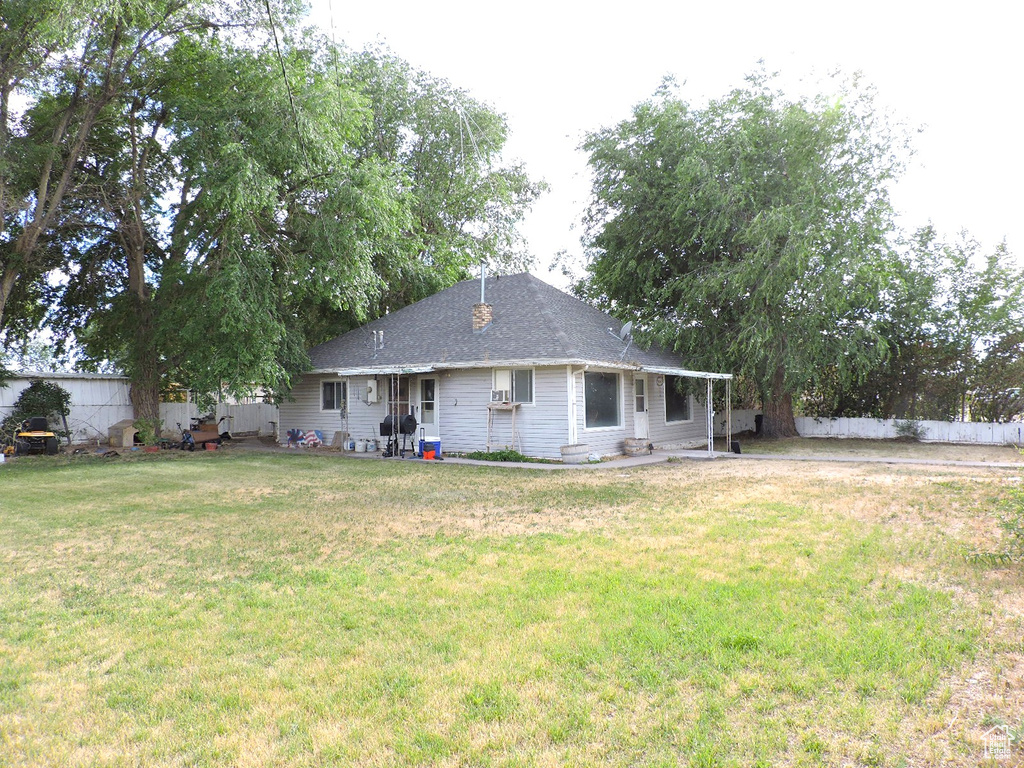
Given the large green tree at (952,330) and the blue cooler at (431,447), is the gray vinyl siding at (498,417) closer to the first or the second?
the blue cooler at (431,447)

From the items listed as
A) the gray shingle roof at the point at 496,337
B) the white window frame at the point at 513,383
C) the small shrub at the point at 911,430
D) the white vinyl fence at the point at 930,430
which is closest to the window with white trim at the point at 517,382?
the white window frame at the point at 513,383

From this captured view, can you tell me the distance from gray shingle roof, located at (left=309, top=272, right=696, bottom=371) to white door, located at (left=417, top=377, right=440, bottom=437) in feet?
2.28

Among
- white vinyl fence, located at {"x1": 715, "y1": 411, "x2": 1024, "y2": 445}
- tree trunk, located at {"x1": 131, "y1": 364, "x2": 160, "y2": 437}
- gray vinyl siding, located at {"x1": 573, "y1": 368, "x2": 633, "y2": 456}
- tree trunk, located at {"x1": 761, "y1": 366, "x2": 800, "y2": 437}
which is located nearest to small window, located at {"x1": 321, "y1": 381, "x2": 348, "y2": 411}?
tree trunk, located at {"x1": 131, "y1": 364, "x2": 160, "y2": 437}

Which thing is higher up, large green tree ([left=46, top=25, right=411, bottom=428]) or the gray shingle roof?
large green tree ([left=46, top=25, right=411, bottom=428])

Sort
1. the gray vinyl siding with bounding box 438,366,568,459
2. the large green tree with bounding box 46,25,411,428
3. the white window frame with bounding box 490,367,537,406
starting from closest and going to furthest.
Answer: the gray vinyl siding with bounding box 438,366,568,459, the white window frame with bounding box 490,367,537,406, the large green tree with bounding box 46,25,411,428

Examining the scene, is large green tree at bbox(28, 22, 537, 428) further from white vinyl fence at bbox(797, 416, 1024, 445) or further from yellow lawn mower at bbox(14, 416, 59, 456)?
white vinyl fence at bbox(797, 416, 1024, 445)

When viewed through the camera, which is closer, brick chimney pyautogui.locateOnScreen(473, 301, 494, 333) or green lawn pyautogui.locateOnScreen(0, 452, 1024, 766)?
green lawn pyautogui.locateOnScreen(0, 452, 1024, 766)

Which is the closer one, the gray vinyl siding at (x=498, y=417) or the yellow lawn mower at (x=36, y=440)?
the gray vinyl siding at (x=498, y=417)

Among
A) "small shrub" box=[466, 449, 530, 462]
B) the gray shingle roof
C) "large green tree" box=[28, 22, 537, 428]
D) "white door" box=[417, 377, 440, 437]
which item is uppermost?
"large green tree" box=[28, 22, 537, 428]

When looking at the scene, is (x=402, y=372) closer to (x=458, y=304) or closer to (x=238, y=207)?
(x=458, y=304)

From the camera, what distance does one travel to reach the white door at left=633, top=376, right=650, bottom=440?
16328 millimetres

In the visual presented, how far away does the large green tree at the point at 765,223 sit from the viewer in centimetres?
1659

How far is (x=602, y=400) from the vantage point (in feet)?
49.7

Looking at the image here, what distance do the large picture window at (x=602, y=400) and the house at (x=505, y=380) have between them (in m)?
0.03
